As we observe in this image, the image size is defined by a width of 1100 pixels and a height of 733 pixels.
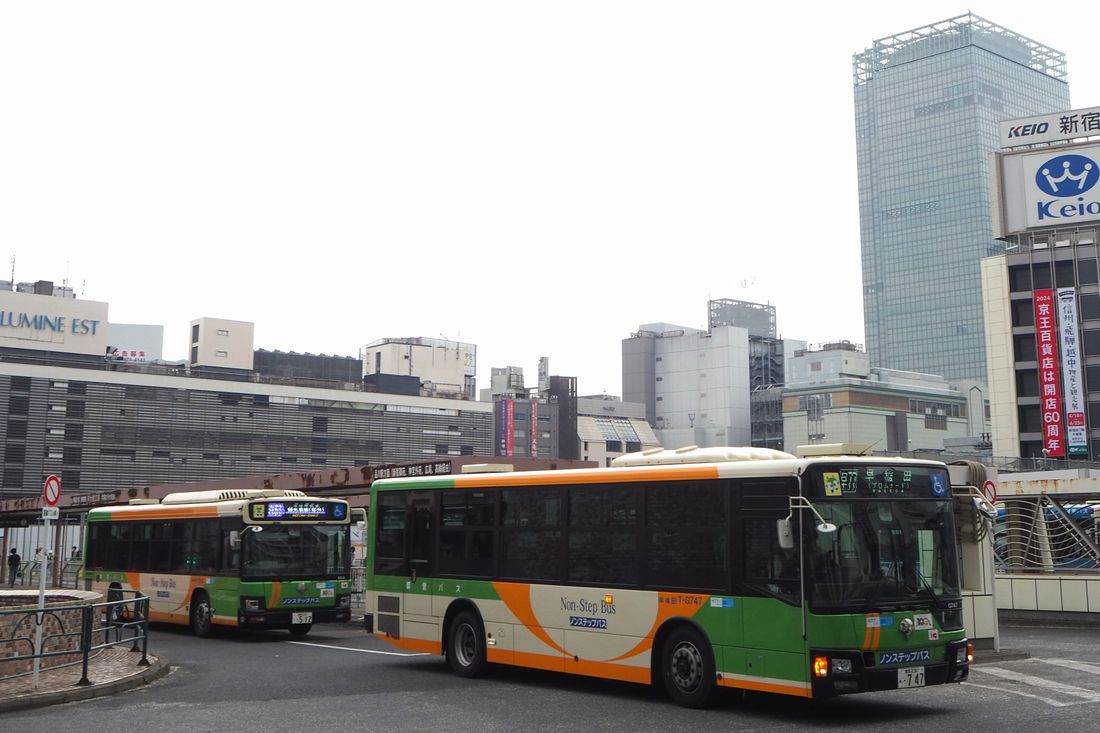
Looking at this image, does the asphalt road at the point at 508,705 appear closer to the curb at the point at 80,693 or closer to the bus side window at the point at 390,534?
the curb at the point at 80,693

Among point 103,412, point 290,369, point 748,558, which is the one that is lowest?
point 748,558

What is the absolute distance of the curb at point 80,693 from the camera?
13711 mm

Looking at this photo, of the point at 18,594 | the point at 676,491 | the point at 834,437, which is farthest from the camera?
the point at 834,437

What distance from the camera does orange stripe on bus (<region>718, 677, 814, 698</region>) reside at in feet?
39.4

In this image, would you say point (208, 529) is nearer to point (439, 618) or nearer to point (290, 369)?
point (439, 618)

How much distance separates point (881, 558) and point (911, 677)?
4.23ft

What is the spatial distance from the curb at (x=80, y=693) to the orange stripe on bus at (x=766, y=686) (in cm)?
802

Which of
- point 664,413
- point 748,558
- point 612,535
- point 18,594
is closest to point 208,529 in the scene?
point 18,594

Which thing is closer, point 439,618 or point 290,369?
point 439,618

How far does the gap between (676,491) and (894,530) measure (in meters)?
2.60

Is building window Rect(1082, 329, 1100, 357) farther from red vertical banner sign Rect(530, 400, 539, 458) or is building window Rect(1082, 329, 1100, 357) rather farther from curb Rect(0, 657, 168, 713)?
red vertical banner sign Rect(530, 400, 539, 458)

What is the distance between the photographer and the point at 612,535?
14641mm

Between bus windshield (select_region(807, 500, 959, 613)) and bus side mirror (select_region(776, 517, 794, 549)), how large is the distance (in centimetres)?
21

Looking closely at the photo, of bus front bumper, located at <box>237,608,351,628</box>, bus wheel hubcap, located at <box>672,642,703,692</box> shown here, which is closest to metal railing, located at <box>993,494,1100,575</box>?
bus wheel hubcap, located at <box>672,642,703,692</box>
